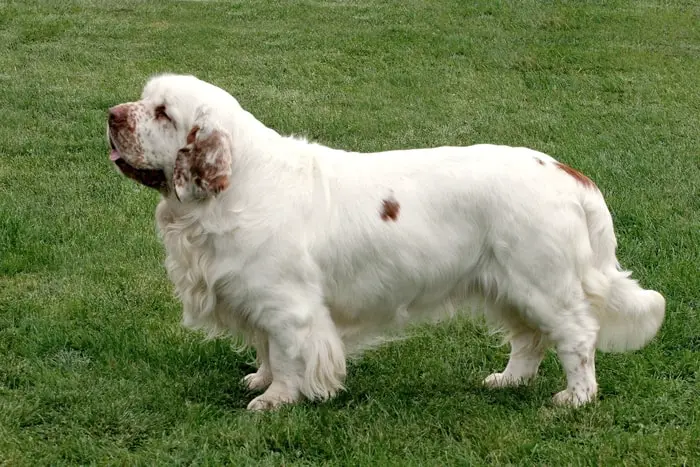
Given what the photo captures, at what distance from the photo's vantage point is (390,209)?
14.1 feet

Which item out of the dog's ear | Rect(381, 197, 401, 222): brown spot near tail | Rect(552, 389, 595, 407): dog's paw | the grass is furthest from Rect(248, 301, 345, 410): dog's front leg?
Rect(552, 389, 595, 407): dog's paw

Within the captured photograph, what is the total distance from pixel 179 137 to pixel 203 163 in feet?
0.59

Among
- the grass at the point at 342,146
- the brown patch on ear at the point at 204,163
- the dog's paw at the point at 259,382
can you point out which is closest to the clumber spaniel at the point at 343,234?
the brown patch on ear at the point at 204,163

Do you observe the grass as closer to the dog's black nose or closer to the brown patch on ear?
the brown patch on ear

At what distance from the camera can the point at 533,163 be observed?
171 inches

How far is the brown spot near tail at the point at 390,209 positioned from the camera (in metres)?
4.29

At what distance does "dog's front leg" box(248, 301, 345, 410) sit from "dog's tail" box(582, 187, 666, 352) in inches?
47.1

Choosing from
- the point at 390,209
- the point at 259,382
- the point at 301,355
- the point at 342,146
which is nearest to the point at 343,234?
the point at 390,209

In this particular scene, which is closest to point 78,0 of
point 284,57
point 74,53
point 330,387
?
point 74,53

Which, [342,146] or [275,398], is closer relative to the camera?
[275,398]

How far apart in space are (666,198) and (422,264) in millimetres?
3773

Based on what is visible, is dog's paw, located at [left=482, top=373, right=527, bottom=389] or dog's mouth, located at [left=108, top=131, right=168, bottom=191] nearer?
dog's mouth, located at [left=108, top=131, right=168, bottom=191]

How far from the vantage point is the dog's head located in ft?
13.8

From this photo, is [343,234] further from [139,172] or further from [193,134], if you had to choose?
[139,172]
